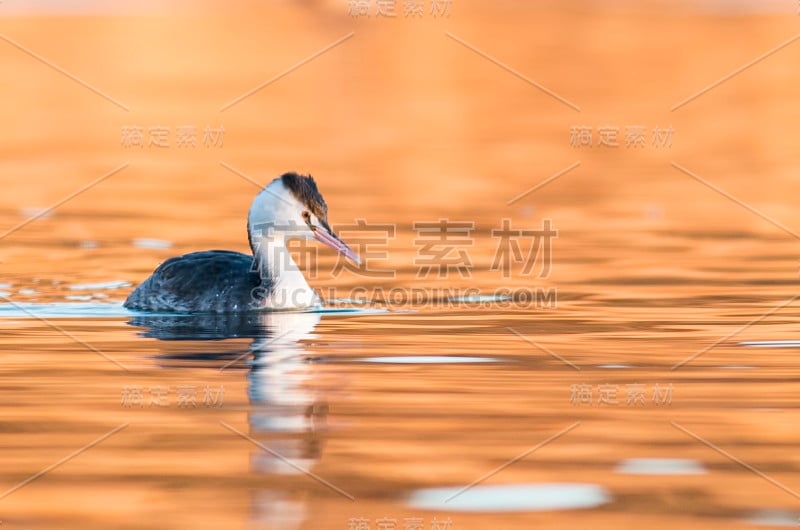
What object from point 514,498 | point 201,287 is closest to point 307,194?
point 201,287

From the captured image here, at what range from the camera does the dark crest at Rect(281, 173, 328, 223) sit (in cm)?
1178

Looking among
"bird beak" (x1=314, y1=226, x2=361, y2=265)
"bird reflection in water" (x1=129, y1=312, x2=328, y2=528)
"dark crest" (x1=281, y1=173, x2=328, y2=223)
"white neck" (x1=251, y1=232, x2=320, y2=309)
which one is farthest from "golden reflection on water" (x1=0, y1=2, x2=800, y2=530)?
"dark crest" (x1=281, y1=173, x2=328, y2=223)

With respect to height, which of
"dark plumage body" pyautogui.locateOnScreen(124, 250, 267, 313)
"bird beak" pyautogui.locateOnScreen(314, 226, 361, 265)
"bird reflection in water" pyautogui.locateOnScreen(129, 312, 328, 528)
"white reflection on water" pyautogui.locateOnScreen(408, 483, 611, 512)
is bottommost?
"white reflection on water" pyautogui.locateOnScreen(408, 483, 611, 512)

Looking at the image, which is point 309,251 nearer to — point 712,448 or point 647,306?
point 647,306

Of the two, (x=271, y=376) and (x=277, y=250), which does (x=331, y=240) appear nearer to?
(x=277, y=250)

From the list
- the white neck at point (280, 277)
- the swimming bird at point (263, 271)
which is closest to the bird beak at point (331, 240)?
the swimming bird at point (263, 271)

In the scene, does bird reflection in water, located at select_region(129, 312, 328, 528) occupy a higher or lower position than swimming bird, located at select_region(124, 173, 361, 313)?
lower

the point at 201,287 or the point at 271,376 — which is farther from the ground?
the point at 201,287

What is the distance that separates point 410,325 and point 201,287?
6.31 feet

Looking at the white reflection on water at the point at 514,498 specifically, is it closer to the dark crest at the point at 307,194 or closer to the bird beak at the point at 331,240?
the bird beak at the point at 331,240

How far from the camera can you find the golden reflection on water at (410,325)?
22.2 ft

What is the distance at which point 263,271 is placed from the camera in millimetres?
12062

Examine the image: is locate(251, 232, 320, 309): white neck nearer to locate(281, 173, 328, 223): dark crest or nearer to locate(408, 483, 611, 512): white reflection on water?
locate(281, 173, 328, 223): dark crest

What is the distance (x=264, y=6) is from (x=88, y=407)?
42348 mm
